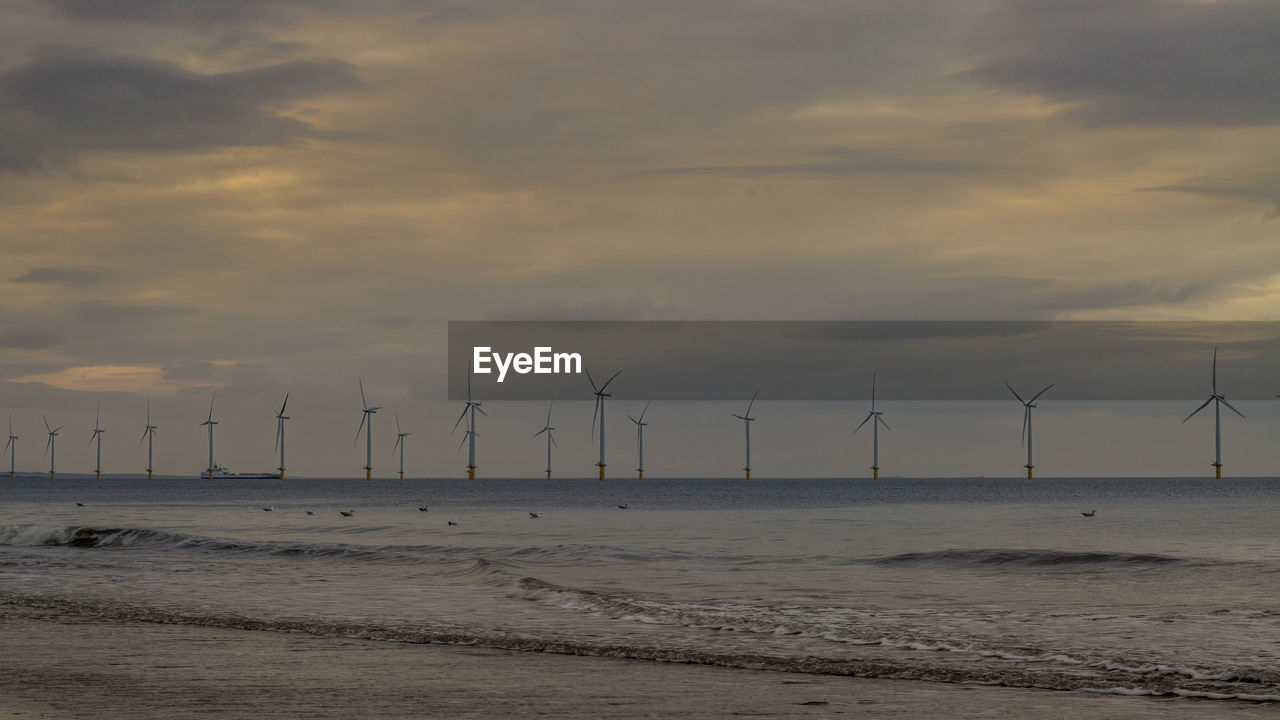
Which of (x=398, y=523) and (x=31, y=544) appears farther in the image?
(x=398, y=523)

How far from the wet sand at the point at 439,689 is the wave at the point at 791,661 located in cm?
69

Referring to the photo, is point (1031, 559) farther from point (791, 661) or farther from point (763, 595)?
point (791, 661)

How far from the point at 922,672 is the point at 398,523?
76.1 m

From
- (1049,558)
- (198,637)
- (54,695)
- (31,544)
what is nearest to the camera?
(54,695)

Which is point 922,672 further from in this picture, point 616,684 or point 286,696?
point 286,696

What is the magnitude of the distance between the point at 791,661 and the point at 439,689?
6331mm

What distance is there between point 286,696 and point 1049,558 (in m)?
40.8

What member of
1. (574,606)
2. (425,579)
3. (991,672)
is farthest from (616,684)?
(425,579)

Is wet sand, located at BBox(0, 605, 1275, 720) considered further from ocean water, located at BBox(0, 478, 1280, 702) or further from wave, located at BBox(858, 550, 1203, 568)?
wave, located at BBox(858, 550, 1203, 568)

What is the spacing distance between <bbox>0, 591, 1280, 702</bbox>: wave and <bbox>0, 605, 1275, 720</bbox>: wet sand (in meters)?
0.69

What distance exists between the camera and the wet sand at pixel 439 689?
1519 centimetres

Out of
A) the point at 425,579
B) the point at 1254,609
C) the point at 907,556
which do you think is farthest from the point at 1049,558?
the point at 425,579

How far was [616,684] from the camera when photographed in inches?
690

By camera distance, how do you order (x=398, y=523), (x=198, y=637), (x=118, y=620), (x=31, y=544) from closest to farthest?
(x=198, y=637), (x=118, y=620), (x=31, y=544), (x=398, y=523)
